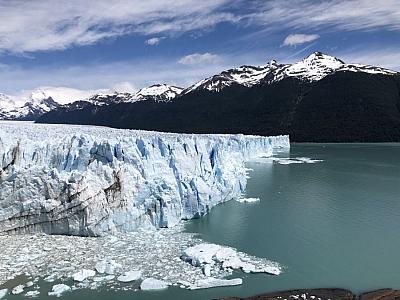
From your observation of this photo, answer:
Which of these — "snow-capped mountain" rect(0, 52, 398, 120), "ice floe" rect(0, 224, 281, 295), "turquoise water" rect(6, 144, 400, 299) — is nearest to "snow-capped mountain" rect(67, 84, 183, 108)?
"snow-capped mountain" rect(0, 52, 398, 120)

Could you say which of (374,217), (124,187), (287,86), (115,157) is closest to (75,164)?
(115,157)

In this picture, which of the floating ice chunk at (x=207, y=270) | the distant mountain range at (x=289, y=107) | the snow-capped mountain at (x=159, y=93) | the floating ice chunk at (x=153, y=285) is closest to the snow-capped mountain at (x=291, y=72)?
the distant mountain range at (x=289, y=107)

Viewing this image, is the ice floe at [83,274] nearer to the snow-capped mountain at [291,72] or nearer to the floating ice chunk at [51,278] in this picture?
the floating ice chunk at [51,278]

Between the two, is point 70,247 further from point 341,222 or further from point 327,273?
point 341,222

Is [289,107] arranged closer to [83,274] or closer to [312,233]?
[312,233]

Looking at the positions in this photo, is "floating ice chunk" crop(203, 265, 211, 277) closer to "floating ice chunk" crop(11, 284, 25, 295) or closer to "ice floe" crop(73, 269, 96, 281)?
"ice floe" crop(73, 269, 96, 281)

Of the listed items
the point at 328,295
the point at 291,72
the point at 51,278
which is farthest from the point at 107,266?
the point at 291,72
